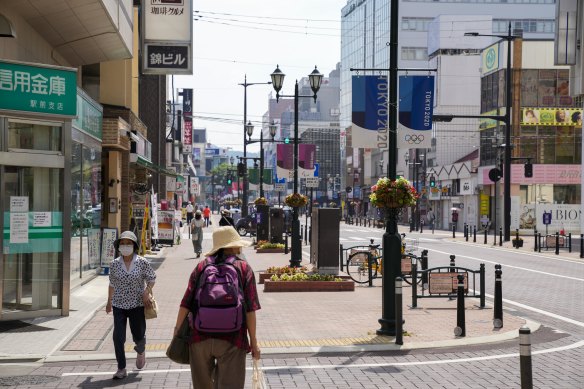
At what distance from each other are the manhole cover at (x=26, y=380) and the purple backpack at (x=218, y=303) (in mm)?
4265

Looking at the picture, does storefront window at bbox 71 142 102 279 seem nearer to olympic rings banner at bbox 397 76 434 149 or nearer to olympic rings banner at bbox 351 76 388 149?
olympic rings banner at bbox 351 76 388 149

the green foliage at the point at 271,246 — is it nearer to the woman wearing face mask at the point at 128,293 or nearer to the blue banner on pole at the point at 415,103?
the blue banner on pole at the point at 415,103

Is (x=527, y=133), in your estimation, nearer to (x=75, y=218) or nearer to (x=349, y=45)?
(x=75, y=218)

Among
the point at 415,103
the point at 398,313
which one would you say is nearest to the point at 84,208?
the point at 415,103

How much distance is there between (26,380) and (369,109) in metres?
11.1

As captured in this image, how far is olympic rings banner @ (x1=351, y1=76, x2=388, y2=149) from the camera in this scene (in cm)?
1838

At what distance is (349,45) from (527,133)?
75.4m

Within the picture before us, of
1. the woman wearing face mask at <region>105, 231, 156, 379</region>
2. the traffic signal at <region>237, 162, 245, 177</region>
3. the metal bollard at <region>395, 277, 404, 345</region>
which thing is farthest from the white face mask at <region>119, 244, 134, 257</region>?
the traffic signal at <region>237, 162, 245, 177</region>

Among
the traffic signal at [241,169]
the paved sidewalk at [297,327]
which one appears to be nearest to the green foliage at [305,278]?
the paved sidewalk at [297,327]

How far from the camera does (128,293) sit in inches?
376

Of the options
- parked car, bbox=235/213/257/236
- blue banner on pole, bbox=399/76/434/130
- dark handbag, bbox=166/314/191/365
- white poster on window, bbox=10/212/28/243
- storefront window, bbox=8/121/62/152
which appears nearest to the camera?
dark handbag, bbox=166/314/191/365

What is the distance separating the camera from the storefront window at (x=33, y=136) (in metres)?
13.4

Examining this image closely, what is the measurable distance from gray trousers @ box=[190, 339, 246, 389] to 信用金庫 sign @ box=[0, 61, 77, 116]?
8.39m

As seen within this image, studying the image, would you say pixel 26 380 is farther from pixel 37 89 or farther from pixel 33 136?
pixel 37 89
